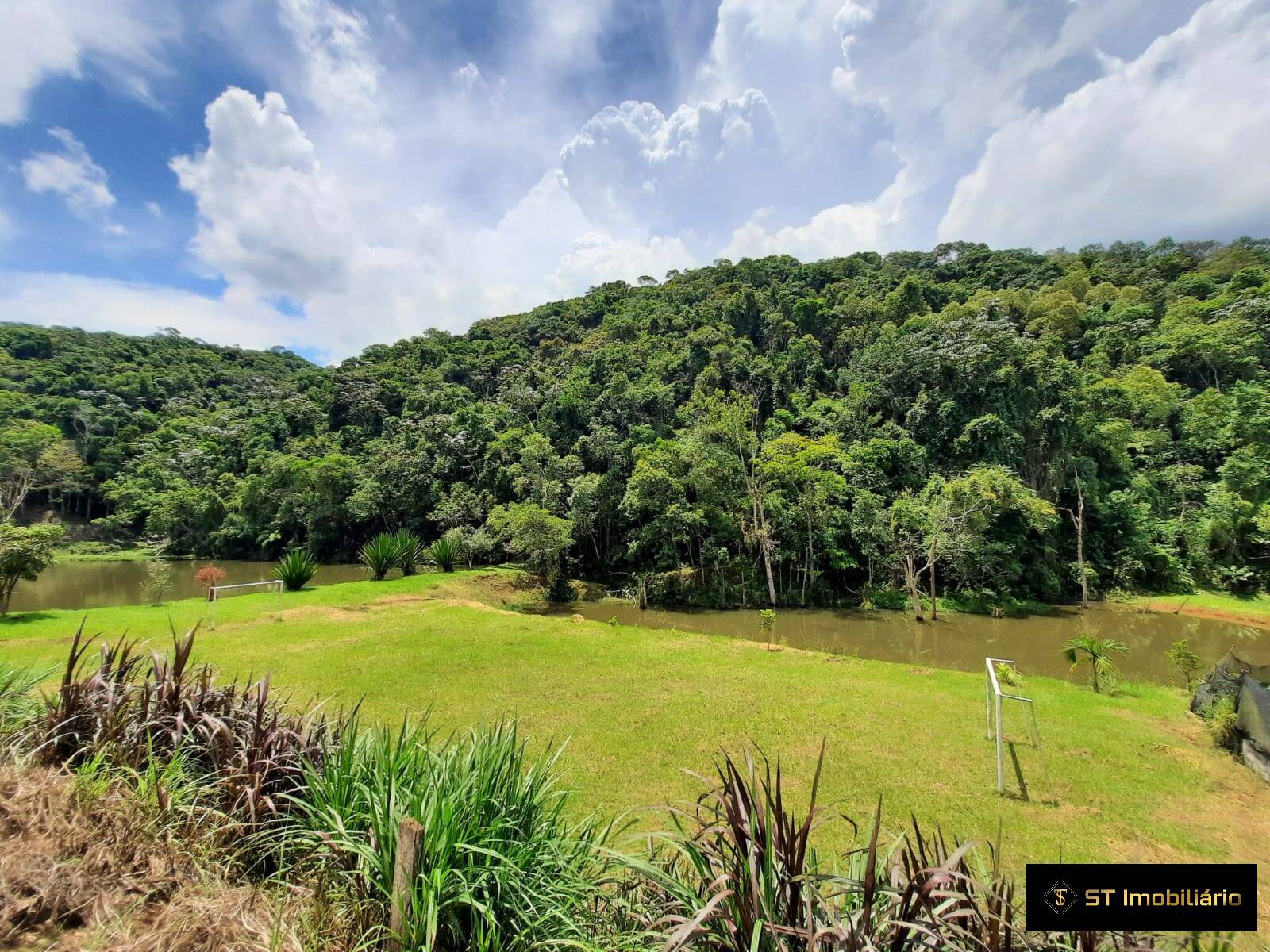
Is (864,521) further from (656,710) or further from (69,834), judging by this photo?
(69,834)

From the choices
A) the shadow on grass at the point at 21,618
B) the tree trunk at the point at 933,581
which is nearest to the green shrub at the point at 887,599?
the tree trunk at the point at 933,581

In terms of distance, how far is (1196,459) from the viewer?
2206 cm

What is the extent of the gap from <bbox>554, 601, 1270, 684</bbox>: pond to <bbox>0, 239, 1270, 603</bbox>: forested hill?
1.84 meters

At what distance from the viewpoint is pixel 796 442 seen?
64.4ft

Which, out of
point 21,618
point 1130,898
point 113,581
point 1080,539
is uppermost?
point 1080,539

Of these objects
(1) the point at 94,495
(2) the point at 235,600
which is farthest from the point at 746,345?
(1) the point at 94,495

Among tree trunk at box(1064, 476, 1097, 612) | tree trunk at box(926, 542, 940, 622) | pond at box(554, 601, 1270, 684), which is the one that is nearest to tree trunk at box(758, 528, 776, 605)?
pond at box(554, 601, 1270, 684)

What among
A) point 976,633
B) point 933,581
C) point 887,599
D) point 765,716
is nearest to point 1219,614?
point 976,633

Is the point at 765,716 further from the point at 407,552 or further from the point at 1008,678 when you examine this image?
the point at 407,552

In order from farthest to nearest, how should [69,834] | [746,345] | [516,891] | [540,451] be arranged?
1. [746,345]
2. [540,451]
3. [69,834]
4. [516,891]

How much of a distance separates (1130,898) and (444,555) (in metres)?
21.4

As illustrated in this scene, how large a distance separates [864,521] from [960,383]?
7486mm

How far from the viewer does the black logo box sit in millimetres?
1690

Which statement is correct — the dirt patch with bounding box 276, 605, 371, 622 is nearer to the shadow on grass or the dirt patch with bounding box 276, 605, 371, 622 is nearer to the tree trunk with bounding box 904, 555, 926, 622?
the shadow on grass
